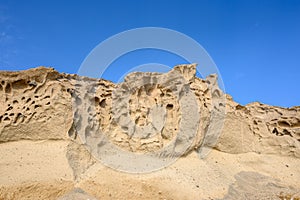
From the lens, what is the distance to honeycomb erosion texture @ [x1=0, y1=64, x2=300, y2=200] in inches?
270

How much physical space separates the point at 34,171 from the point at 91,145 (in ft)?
5.65

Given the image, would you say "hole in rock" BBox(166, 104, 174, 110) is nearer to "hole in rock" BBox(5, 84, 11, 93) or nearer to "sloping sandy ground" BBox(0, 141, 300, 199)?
"sloping sandy ground" BBox(0, 141, 300, 199)

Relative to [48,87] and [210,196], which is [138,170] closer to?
[210,196]

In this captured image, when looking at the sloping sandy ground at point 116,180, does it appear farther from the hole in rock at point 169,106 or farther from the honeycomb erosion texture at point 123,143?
the hole in rock at point 169,106

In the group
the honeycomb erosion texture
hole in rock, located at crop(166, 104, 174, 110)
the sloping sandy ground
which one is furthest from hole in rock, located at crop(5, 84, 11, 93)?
hole in rock, located at crop(166, 104, 174, 110)

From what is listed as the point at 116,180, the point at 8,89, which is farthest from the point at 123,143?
the point at 8,89

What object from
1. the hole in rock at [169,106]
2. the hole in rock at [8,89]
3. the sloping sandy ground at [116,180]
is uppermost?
the hole in rock at [169,106]

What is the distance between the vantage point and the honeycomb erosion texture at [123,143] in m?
6.86

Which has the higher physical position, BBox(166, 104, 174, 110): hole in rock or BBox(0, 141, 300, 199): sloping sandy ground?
BBox(166, 104, 174, 110): hole in rock

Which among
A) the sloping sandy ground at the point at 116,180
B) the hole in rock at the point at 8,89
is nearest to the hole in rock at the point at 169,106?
the sloping sandy ground at the point at 116,180

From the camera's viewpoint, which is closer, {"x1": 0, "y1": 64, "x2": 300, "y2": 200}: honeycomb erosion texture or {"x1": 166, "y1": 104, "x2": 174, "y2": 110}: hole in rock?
{"x1": 0, "y1": 64, "x2": 300, "y2": 200}: honeycomb erosion texture

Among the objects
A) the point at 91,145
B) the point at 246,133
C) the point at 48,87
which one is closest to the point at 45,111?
the point at 48,87

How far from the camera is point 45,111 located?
7.81 metres

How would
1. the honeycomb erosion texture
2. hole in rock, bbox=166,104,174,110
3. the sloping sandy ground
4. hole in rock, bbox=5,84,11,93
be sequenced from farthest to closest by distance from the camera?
1. hole in rock, bbox=166,104,174,110
2. hole in rock, bbox=5,84,11,93
3. the honeycomb erosion texture
4. the sloping sandy ground
